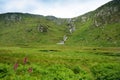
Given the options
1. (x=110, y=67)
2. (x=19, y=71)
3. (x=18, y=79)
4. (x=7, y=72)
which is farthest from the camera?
(x=110, y=67)

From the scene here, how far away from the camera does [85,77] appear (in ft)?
142

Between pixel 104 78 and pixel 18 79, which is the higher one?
pixel 18 79

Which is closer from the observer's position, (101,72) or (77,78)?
(77,78)

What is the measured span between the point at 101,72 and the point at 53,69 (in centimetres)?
1055

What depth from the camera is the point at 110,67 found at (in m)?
55.2

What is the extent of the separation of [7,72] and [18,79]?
766cm

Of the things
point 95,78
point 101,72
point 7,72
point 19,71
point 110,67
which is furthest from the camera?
point 110,67

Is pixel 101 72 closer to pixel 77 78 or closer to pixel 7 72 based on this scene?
pixel 77 78

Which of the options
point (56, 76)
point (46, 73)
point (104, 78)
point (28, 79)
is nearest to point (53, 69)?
point (46, 73)

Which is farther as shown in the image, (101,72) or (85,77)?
(101,72)

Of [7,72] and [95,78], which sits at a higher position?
[7,72]

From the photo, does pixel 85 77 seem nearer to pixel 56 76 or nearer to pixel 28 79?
pixel 56 76

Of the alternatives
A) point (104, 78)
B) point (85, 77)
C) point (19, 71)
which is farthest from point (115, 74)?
point (19, 71)

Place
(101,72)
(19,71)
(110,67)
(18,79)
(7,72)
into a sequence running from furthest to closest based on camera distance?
(110,67)
(101,72)
(19,71)
(7,72)
(18,79)
